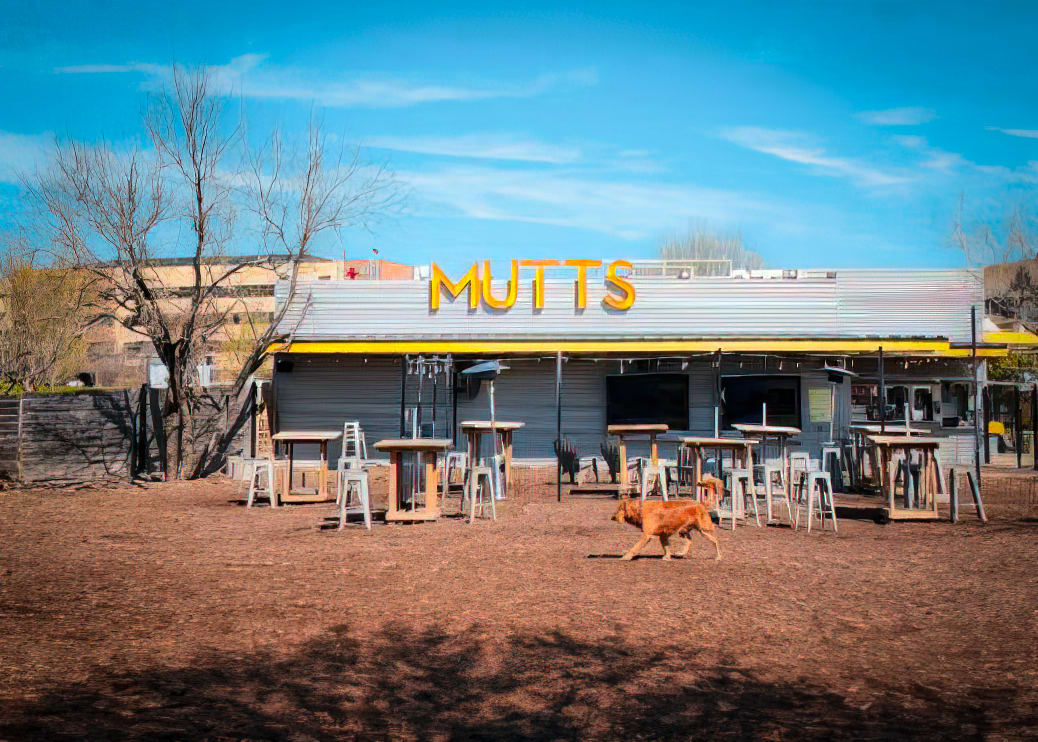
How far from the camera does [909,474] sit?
12.3 m

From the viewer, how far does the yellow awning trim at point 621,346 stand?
1808 centimetres

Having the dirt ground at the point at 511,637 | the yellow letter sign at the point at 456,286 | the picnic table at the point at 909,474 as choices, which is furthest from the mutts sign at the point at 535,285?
the dirt ground at the point at 511,637

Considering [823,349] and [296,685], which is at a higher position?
[823,349]

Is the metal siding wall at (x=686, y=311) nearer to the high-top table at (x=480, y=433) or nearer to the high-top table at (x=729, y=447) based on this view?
the high-top table at (x=480, y=433)

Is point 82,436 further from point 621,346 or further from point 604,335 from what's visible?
point 604,335

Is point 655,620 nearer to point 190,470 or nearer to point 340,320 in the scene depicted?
point 190,470

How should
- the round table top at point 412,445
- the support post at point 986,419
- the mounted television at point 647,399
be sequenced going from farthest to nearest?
the support post at point 986,419
the mounted television at point 647,399
the round table top at point 412,445

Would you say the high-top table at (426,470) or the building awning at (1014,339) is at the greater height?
the building awning at (1014,339)

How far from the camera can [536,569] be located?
870 cm

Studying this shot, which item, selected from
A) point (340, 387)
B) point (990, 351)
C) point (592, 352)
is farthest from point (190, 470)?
point (990, 351)

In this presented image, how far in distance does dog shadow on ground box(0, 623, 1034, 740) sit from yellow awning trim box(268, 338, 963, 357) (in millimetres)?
12439

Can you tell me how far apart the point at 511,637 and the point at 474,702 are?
1.31 meters

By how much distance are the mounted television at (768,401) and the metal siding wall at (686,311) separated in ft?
3.28

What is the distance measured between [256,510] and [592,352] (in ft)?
24.9
